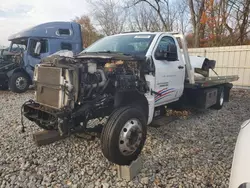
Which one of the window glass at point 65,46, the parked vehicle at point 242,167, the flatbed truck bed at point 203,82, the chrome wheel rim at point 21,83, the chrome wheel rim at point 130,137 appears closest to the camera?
the parked vehicle at point 242,167

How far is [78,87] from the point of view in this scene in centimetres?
294

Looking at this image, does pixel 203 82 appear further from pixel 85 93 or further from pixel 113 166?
pixel 85 93

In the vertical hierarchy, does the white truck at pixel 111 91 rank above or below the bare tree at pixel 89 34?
below

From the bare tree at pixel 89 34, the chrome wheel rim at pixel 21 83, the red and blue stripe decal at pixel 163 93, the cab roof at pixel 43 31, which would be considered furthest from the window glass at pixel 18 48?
the bare tree at pixel 89 34

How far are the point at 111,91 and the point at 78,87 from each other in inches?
23.3

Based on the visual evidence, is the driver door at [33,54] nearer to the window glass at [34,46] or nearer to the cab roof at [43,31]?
the window glass at [34,46]

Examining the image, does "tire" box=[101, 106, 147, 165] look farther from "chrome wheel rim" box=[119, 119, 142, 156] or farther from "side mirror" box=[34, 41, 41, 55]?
"side mirror" box=[34, 41, 41, 55]

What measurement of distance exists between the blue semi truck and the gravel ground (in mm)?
5210

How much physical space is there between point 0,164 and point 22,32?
8.78m

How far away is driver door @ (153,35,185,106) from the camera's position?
4.11 meters

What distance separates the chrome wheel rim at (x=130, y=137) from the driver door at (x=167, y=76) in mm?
1072

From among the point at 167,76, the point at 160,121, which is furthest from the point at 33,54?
the point at 160,121

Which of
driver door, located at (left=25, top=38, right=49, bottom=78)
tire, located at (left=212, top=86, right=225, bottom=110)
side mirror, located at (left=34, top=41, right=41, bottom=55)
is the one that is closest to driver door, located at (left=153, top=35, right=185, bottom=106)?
tire, located at (left=212, top=86, right=225, bottom=110)

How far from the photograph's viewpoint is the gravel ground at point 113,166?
9.55ft
